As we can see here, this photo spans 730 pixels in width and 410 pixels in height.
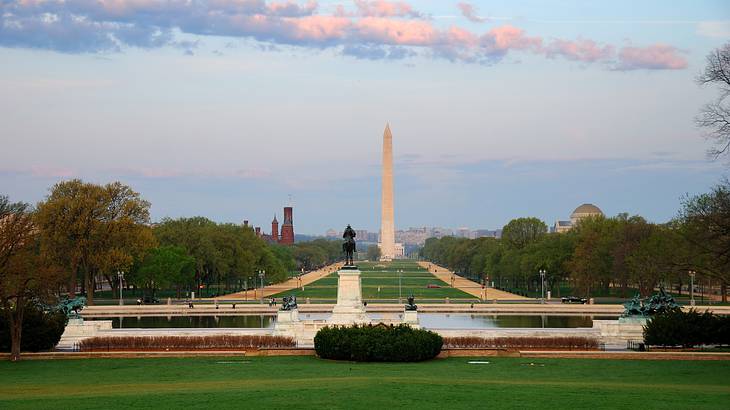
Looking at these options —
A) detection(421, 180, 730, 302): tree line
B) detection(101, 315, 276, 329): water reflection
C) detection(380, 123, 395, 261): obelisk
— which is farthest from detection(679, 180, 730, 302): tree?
detection(380, 123, 395, 261): obelisk

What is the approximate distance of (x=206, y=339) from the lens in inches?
1463

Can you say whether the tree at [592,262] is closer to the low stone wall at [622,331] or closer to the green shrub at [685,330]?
the low stone wall at [622,331]

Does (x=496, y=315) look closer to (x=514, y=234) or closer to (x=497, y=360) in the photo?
(x=497, y=360)

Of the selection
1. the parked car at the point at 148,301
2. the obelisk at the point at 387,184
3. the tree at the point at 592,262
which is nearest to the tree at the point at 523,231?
the tree at the point at 592,262

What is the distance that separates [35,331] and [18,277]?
2797 millimetres

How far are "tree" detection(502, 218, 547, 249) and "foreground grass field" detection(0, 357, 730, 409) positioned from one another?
77872 millimetres

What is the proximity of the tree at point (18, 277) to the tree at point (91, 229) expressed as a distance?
33344 millimetres

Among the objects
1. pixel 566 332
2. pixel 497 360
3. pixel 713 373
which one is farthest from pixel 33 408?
pixel 566 332

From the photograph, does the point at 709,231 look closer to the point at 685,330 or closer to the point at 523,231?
the point at 685,330

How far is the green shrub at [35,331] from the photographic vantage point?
114 ft

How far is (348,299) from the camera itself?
40.7 m

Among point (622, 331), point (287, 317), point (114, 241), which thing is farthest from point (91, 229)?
point (622, 331)

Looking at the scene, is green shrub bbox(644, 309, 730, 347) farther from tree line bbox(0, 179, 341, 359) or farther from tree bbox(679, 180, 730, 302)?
tree line bbox(0, 179, 341, 359)

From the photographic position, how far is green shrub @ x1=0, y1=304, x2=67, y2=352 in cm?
3481
